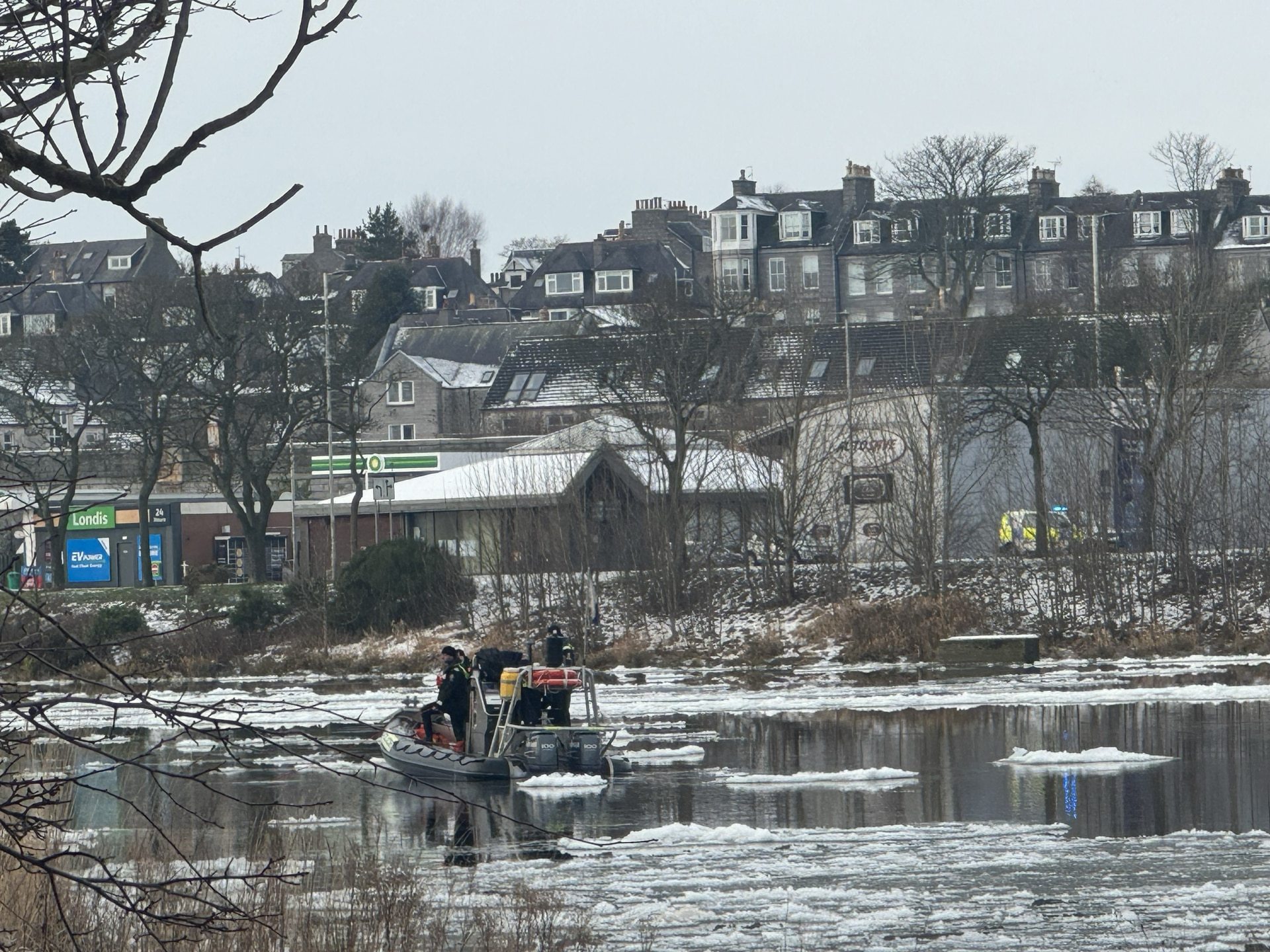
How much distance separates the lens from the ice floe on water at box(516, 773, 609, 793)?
2183cm

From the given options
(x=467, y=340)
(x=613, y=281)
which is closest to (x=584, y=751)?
(x=467, y=340)

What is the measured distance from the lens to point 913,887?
48.3 feet

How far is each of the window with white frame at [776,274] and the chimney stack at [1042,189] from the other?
573 inches

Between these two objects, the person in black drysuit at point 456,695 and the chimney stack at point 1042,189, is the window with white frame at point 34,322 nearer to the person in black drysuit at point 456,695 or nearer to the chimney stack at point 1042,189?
the person in black drysuit at point 456,695

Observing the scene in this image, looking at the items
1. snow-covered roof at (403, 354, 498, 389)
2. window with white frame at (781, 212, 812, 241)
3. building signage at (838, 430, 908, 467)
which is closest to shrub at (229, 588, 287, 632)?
building signage at (838, 430, 908, 467)

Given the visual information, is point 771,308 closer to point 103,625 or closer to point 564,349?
point 564,349

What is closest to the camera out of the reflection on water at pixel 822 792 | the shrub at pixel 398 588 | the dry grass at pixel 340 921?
the dry grass at pixel 340 921

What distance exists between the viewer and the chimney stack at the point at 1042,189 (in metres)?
97.9

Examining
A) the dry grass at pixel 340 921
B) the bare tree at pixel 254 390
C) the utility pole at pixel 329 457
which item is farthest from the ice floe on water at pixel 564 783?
the bare tree at pixel 254 390

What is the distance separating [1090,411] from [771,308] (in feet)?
81.6

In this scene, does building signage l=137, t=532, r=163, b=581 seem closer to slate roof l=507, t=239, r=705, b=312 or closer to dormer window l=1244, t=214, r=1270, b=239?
slate roof l=507, t=239, r=705, b=312

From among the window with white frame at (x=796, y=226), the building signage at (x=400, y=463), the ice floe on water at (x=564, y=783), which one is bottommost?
the ice floe on water at (x=564, y=783)

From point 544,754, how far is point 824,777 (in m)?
3.60

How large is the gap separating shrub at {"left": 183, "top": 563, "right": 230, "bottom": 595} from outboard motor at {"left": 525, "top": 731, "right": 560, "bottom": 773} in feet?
90.7
